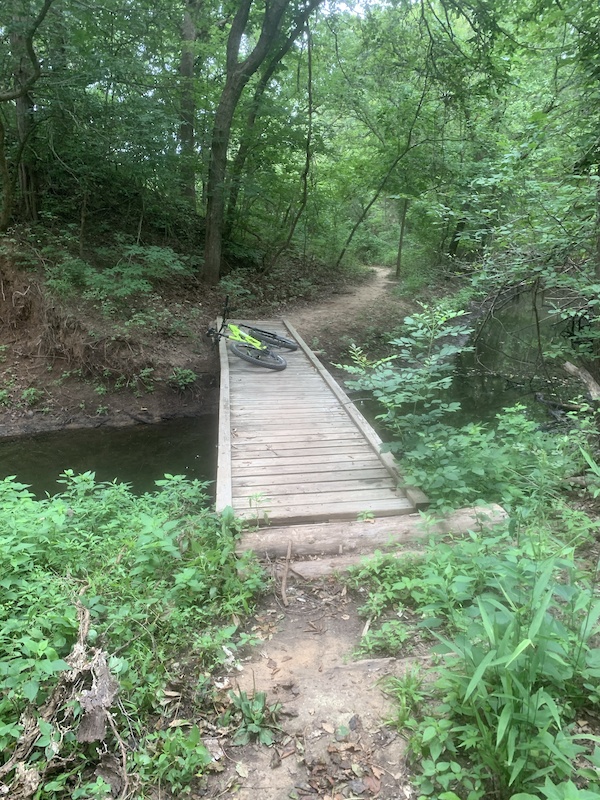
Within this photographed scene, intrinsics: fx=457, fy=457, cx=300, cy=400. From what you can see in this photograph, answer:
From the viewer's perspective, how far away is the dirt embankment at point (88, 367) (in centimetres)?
816

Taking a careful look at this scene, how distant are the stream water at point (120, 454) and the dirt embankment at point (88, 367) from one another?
341mm

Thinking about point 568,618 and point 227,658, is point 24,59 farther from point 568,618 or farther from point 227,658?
point 568,618

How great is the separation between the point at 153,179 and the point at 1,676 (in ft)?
32.0

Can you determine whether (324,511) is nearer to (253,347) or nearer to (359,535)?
(359,535)

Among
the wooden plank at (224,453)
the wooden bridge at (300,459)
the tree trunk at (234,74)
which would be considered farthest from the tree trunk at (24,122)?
the wooden bridge at (300,459)

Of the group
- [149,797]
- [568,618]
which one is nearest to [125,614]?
[149,797]

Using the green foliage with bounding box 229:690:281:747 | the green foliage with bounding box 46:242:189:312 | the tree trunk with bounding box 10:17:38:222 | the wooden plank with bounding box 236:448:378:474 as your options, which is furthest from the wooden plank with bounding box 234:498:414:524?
the tree trunk with bounding box 10:17:38:222

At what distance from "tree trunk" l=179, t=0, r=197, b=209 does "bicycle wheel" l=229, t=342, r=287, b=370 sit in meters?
4.88

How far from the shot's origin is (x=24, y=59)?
307 inches

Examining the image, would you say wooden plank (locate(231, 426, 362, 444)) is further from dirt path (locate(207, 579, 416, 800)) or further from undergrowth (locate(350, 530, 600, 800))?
undergrowth (locate(350, 530, 600, 800))

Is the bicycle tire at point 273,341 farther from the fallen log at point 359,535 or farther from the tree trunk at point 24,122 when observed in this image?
the fallen log at point 359,535

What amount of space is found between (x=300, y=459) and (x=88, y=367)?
5.67 m

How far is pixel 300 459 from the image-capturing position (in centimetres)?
480

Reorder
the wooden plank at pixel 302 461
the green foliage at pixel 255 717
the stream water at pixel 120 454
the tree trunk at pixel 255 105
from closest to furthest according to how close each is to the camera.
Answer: the green foliage at pixel 255 717 → the wooden plank at pixel 302 461 → the stream water at pixel 120 454 → the tree trunk at pixel 255 105
